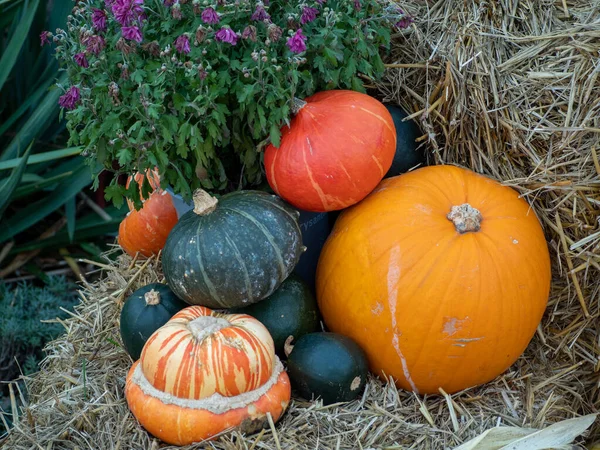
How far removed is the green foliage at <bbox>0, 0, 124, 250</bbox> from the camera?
394 centimetres

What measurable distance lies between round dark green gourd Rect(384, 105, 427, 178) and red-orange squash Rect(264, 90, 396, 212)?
0.30 metres

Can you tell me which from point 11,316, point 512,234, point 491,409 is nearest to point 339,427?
point 491,409

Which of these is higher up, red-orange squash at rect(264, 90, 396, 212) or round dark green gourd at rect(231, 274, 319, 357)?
red-orange squash at rect(264, 90, 396, 212)

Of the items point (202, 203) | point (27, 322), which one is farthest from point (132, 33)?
point (27, 322)

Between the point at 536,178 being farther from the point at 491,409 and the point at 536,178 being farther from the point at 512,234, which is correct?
the point at 491,409

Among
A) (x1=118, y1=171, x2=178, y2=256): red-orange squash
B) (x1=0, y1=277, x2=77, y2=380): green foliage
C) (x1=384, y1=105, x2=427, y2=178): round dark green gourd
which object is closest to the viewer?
(x1=384, y1=105, x2=427, y2=178): round dark green gourd

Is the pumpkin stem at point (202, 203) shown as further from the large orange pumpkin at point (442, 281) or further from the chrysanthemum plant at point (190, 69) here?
the large orange pumpkin at point (442, 281)

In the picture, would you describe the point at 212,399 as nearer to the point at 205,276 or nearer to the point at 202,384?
the point at 202,384

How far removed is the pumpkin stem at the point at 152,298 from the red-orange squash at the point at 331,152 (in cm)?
61

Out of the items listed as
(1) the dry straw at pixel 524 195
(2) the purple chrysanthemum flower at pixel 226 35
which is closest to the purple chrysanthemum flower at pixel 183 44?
(2) the purple chrysanthemum flower at pixel 226 35

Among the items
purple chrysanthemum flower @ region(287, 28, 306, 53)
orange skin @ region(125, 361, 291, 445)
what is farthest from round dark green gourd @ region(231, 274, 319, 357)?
purple chrysanthemum flower @ region(287, 28, 306, 53)

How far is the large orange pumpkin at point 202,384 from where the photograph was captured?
2.21m

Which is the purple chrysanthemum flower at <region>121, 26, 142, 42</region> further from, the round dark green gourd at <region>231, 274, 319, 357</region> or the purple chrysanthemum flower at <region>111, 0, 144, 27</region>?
the round dark green gourd at <region>231, 274, 319, 357</region>

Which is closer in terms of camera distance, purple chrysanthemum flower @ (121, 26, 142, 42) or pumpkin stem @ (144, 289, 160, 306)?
purple chrysanthemum flower @ (121, 26, 142, 42)
